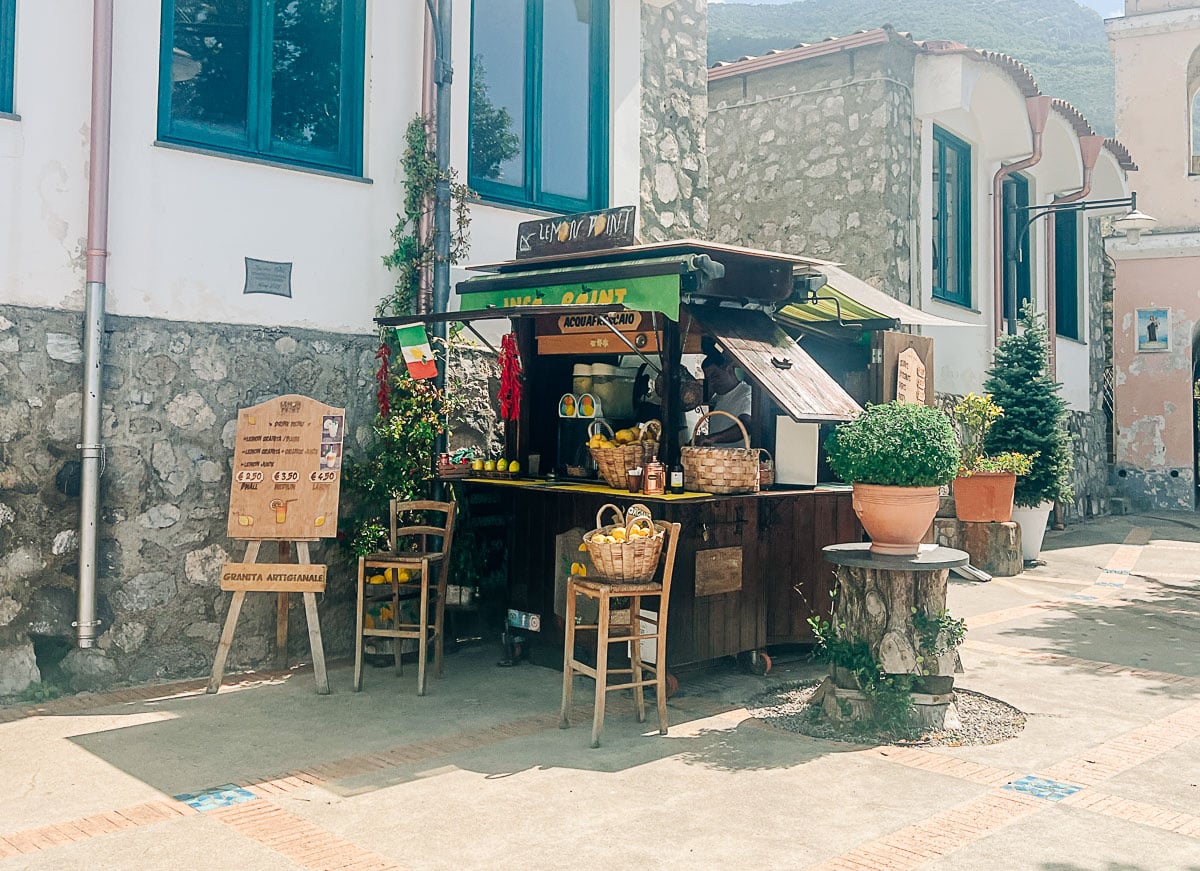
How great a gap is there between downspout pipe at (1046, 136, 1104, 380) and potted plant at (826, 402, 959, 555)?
9.92 metres

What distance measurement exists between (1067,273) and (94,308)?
51.3 ft

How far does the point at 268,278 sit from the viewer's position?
7.19 meters

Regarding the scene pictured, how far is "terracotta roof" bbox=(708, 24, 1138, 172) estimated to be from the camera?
11797 millimetres

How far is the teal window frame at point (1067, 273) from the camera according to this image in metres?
17.5

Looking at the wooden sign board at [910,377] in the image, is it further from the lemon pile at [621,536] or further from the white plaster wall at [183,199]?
the lemon pile at [621,536]

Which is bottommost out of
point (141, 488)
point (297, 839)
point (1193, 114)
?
point (297, 839)

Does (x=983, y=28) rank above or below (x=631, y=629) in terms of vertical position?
above

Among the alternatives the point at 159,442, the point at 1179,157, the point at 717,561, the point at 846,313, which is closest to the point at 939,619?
the point at 717,561

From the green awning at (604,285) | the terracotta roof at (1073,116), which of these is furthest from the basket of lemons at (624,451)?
the terracotta roof at (1073,116)

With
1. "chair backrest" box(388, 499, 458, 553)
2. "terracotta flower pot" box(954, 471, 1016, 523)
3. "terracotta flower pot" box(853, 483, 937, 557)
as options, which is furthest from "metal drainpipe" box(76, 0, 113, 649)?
"terracotta flower pot" box(954, 471, 1016, 523)

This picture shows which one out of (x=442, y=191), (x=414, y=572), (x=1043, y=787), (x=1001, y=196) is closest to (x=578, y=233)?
(x=442, y=191)

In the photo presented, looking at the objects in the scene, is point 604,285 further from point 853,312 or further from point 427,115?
point 853,312

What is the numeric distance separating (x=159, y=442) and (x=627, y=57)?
5.24 m

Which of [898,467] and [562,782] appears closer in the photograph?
[562,782]
